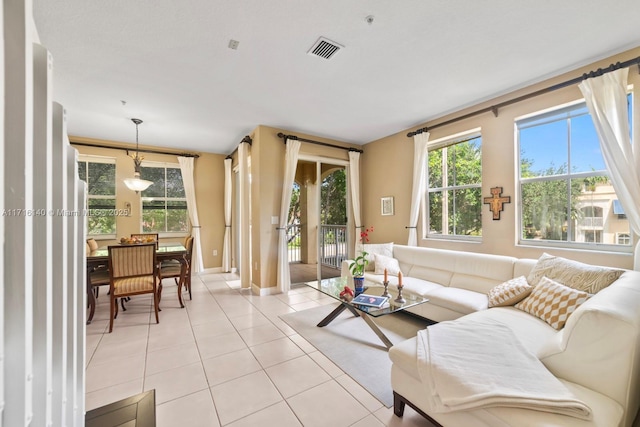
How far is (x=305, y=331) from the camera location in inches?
111

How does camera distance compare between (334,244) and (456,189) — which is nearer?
(456,189)

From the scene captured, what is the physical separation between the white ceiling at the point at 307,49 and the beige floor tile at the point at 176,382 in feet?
8.97

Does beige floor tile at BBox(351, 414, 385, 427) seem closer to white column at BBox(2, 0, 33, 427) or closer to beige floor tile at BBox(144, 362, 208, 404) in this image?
beige floor tile at BBox(144, 362, 208, 404)

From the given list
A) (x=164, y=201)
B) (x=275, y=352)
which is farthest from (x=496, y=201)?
(x=164, y=201)

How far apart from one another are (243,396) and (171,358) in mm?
936

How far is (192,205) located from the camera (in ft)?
18.0

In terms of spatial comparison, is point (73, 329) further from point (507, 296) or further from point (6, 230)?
point (507, 296)

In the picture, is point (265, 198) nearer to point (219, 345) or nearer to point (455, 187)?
point (219, 345)

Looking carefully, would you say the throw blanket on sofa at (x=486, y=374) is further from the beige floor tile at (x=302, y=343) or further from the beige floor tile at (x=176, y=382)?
the beige floor tile at (x=176, y=382)

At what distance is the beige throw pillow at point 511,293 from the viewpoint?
2.33 m

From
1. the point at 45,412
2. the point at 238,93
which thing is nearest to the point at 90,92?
the point at 238,93

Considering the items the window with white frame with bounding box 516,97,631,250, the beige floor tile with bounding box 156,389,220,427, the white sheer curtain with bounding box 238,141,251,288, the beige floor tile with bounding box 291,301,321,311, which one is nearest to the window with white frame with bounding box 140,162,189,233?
the white sheer curtain with bounding box 238,141,251,288

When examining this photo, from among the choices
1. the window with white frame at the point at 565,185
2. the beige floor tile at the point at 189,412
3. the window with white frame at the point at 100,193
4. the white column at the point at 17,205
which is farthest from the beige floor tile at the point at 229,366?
the window with white frame at the point at 100,193

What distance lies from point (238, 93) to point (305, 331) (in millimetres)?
2836
